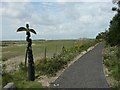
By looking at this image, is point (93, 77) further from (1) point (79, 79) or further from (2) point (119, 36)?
(2) point (119, 36)

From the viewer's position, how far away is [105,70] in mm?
18438

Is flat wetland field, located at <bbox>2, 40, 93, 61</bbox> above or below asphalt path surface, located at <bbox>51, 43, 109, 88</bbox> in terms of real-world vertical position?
below

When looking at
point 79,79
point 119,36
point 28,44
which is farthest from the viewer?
point 119,36

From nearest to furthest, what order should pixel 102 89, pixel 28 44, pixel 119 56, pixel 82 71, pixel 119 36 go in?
pixel 102 89
pixel 28 44
pixel 82 71
pixel 119 56
pixel 119 36

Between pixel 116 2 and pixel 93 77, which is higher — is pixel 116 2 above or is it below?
above

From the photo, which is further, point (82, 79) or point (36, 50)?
point (36, 50)

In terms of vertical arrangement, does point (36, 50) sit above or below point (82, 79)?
below

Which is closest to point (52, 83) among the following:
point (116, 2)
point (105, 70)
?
point (105, 70)

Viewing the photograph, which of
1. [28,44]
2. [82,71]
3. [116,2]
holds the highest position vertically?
[116,2]

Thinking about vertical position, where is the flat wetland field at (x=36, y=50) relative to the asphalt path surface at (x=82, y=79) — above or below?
below

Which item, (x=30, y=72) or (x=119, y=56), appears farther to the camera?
(x=119, y=56)

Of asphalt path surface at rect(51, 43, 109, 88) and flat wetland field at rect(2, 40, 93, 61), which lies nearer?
asphalt path surface at rect(51, 43, 109, 88)

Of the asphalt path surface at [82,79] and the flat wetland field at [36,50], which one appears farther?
the flat wetland field at [36,50]

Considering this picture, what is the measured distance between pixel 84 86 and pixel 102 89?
86 cm
